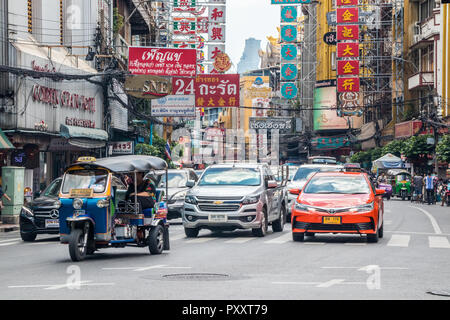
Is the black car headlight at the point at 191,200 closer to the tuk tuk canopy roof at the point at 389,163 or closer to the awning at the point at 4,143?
the awning at the point at 4,143

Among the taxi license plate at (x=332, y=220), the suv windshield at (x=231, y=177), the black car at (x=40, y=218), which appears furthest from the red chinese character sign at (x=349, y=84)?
the taxi license plate at (x=332, y=220)

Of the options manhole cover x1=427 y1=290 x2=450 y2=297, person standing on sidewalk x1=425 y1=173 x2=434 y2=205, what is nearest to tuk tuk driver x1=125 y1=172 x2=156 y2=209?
manhole cover x1=427 y1=290 x2=450 y2=297

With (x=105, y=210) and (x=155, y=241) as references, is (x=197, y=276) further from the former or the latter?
(x=155, y=241)

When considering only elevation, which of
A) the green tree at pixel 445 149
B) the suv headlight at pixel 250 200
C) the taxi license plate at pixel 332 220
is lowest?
the taxi license plate at pixel 332 220

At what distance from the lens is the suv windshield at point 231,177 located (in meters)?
22.5

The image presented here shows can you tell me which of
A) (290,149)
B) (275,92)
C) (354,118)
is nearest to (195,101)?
(354,118)

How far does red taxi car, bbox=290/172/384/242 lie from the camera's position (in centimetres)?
1912

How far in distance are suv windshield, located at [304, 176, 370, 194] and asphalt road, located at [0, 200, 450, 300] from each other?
1.21 metres

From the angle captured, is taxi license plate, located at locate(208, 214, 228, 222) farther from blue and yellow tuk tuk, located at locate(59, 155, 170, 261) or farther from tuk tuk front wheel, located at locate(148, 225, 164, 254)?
tuk tuk front wheel, located at locate(148, 225, 164, 254)

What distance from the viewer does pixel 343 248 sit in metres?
18.1

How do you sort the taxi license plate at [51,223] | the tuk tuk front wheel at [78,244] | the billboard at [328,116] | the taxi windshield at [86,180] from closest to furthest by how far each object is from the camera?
the tuk tuk front wheel at [78,244]
the taxi windshield at [86,180]
the taxi license plate at [51,223]
the billboard at [328,116]

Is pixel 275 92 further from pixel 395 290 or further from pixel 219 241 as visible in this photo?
pixel 395 290

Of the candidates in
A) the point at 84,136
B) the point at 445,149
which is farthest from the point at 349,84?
the point at 84,136

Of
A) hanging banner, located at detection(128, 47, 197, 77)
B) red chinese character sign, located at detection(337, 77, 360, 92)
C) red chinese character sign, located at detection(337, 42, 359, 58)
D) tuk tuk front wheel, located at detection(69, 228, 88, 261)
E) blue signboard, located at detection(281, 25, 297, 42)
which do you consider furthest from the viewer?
blue signboard, located at detection(281, 25, 297, 42)
